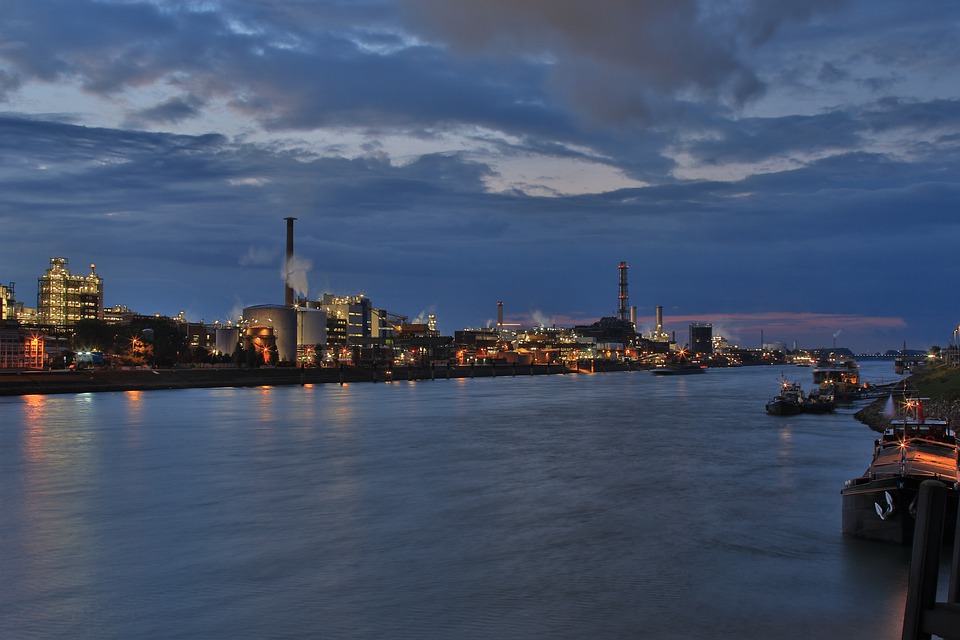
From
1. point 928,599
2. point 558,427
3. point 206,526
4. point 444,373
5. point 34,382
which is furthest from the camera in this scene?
point 444,373

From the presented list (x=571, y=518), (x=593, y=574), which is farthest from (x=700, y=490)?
(x=593, y=574)

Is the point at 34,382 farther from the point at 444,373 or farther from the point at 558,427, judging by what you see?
the point at 444,373

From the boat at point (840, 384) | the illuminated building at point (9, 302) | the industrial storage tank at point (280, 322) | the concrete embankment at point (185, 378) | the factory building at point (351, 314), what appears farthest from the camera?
the factory building at point (351, 314)

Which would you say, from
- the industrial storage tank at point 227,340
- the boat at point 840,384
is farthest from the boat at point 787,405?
the industrial storage tank at point 227,340

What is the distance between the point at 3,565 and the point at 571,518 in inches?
587

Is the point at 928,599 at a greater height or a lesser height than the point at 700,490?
greater

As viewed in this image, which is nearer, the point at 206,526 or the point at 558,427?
the point at 206,526

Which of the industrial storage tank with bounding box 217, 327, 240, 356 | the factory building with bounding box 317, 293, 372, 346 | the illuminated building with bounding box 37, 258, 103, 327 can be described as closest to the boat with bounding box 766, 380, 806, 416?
the industrial storage tank with bounding box 217, 327, 240, 356

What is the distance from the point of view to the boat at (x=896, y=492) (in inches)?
682

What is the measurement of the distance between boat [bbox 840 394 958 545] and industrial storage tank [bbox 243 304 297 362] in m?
124

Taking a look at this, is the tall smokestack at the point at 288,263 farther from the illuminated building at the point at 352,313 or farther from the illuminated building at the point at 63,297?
the illuminated building at the point at 63,297

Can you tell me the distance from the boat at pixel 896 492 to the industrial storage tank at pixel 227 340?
135 meters

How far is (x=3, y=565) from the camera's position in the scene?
18328 millimetres

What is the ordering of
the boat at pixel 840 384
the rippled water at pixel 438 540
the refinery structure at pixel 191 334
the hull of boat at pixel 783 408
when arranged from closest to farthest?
1. the rippled water at pixel 438 540
2. the hull of boat at pixel 783 408
3. the boat at pixel 840 384
4. the refinery structure at pixel 191 334
